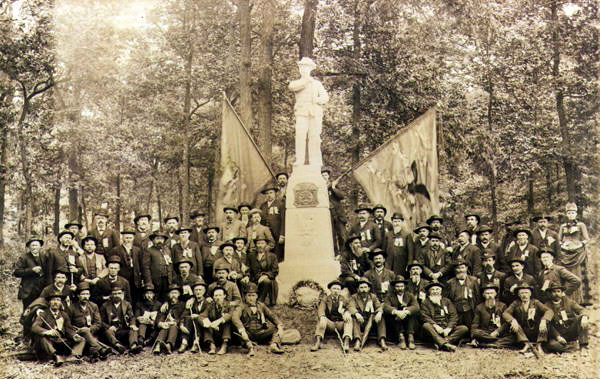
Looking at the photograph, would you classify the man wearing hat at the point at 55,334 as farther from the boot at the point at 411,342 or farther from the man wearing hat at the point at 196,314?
the boot at the point at 411,342

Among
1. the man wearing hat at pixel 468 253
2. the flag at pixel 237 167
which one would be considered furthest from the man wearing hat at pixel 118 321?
the man wearing hat at pixel 468 253

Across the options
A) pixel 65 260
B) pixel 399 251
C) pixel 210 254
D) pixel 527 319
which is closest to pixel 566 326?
pixel 527 319

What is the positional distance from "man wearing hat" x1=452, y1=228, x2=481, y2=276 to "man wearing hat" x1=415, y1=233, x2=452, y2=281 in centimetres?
13

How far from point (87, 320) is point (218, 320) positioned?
168cm

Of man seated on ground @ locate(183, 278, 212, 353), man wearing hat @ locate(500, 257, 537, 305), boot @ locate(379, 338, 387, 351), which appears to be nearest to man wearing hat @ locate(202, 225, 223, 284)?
man seated on ground @ locate(183, 278, 212, 353)

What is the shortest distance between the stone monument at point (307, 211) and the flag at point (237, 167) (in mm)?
1463

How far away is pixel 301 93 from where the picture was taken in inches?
423

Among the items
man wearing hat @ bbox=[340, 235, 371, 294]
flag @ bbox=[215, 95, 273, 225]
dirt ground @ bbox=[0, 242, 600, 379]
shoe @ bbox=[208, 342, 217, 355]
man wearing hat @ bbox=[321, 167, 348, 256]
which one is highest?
flag @ bbox=[215, 95, 273, 225]

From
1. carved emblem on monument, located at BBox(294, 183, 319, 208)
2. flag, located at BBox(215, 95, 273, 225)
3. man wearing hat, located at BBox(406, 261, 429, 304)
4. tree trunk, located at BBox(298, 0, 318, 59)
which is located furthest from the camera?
tree trunk, located at BBox(298, 0, 318, 59)

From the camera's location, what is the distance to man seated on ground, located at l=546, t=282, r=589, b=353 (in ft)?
25.1

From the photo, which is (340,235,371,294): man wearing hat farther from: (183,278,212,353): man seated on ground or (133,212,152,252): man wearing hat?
(133,212,152,252): man wearing hat

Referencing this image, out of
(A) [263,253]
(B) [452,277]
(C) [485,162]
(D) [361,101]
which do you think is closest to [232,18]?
(D) [361,101]

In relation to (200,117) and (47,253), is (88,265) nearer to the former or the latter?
(47,253)

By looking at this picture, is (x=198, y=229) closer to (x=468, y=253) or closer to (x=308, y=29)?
(x=468, y=253)
